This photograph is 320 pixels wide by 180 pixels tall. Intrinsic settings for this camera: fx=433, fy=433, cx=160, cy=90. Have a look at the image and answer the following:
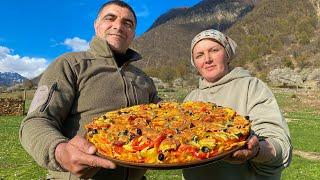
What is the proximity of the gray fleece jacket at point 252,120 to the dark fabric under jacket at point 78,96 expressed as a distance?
701 mm

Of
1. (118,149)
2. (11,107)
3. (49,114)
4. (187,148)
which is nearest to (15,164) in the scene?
(49,114)

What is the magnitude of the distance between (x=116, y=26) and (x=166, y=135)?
69.7 inches

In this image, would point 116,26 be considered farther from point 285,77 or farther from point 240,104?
point 285,77

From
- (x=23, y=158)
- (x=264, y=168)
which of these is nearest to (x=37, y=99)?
(x=264, y=168)

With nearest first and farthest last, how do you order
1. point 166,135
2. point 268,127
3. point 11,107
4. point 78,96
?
point 166,135 < point 268,127 < point 78,96 < point 11,107

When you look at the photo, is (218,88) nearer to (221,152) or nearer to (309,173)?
(221,152)

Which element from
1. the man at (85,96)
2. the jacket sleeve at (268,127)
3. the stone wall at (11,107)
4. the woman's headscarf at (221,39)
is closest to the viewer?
the man at (85,96)

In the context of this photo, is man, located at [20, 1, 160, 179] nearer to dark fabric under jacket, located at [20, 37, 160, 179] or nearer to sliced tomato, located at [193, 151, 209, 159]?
dark fabric under jacket, located at [20, 37, 160, 179]

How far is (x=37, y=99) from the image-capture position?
12.1 feet

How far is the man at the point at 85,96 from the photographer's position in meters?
3.10

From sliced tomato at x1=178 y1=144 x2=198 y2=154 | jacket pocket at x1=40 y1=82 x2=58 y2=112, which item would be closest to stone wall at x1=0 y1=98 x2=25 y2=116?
jacket pocket at x1=40 y1=82 x2=58 y2=112

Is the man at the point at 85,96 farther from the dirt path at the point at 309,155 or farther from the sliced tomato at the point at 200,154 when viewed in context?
the dirt path at the point at 309,155

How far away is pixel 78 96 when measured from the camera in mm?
3992

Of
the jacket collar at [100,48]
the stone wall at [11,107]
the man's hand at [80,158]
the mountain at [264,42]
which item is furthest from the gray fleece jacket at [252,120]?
the mountain at [264,42]
